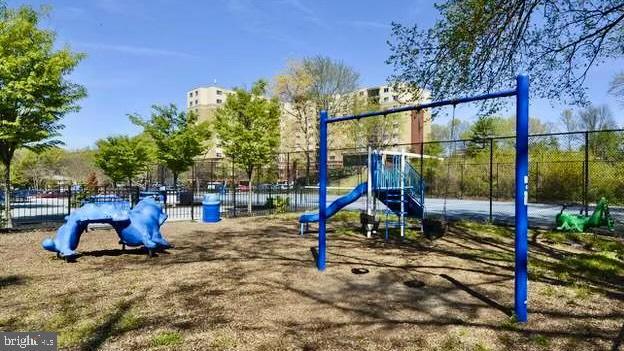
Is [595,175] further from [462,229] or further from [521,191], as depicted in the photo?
[521,191]

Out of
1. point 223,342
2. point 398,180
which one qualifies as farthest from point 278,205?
point 223,342

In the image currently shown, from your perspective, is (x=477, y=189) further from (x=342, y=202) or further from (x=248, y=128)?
(x=342, y=202)

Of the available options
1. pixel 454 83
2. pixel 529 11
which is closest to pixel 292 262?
pixel 454 83

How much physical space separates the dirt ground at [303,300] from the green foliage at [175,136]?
13269 mm

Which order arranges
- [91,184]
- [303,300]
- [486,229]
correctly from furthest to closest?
[91,184] < [486,229] < [303,300]

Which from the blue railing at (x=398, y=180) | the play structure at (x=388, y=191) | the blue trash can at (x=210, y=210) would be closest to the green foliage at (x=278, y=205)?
the blue trash can at (x=210, y=210)

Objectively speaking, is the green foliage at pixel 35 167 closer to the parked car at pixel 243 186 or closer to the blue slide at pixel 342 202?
the parked car at pixel 243 186

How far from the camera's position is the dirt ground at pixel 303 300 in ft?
14.0

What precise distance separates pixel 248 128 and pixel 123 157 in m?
14.1

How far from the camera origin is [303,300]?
5617mm

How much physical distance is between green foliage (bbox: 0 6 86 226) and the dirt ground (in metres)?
4.07

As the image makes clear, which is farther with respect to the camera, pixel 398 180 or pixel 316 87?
pixel 316 87

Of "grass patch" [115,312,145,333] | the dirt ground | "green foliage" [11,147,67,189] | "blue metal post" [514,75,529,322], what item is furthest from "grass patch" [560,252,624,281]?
"green foliage" [11,147,67,189]

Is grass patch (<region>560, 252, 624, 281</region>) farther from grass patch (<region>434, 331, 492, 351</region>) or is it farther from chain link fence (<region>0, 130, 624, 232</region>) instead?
chain link fence (<region>0, 130, 624, 232</region>)
